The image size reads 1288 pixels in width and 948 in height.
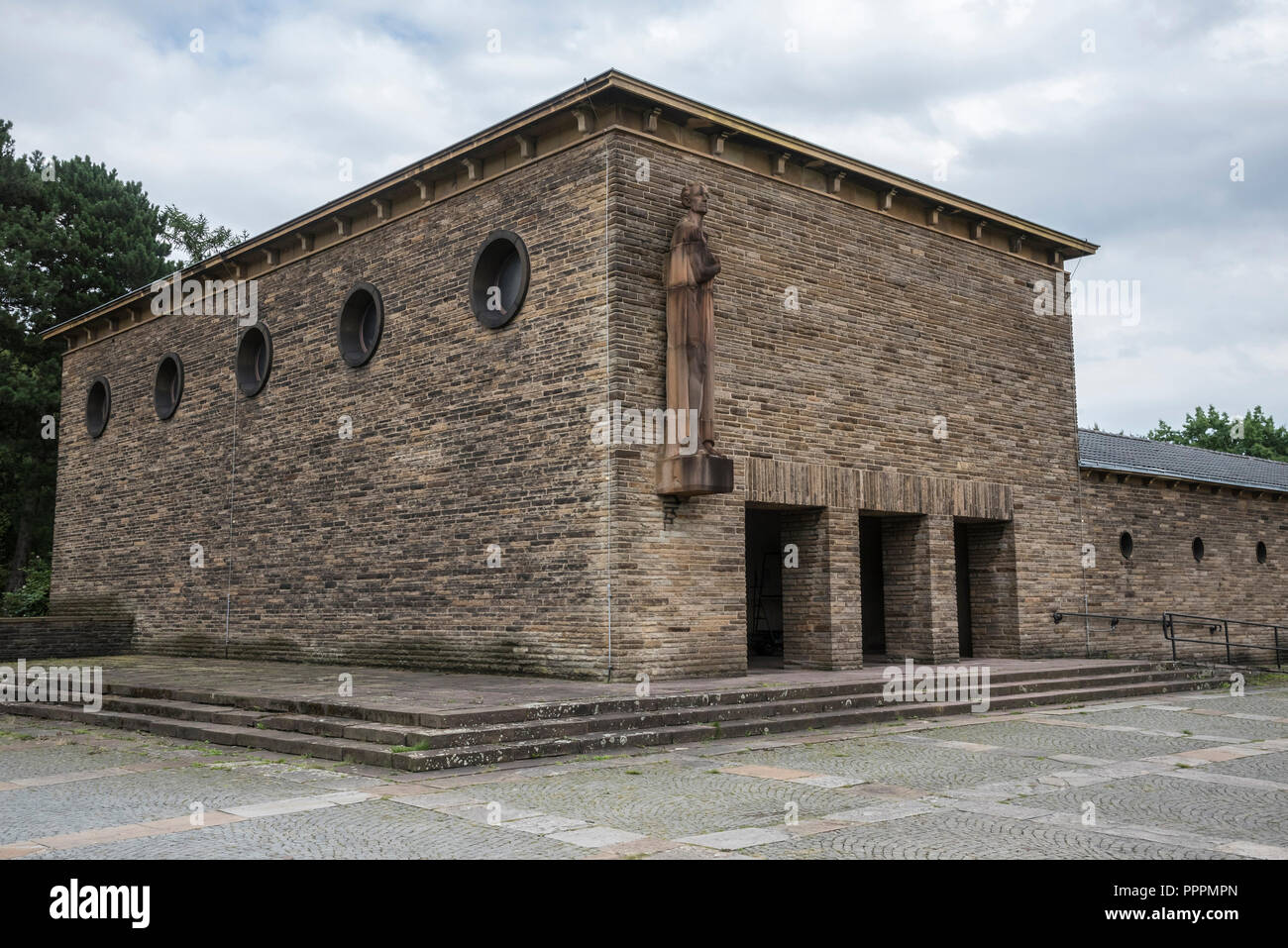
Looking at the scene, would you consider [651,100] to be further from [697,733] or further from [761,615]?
[761,615]

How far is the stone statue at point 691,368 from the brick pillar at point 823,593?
7.53ft

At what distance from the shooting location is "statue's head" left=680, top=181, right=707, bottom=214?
12242 mm

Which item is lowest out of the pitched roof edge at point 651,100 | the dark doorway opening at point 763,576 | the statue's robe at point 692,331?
the dark doorway opening at point 763,576

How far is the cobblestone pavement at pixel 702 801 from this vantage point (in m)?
5.31

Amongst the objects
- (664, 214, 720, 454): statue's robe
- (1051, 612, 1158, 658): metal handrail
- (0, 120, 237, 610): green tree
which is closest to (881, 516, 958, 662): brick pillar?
(1051, 612, 1158, 658): metal handrail

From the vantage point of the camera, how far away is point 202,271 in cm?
1927

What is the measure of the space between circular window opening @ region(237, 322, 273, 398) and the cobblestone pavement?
8.71m

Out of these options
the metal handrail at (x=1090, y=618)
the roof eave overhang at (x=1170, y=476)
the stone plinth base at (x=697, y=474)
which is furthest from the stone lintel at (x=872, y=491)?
the roof eave overhang at (x=1170, y=476)

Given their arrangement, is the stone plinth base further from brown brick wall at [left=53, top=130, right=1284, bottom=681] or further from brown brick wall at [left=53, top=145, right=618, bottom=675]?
brown brick wall at [left=53, top=145, right=618, bottom=675]

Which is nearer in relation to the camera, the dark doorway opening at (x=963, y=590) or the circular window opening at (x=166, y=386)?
the dark doorway opening at (x=963, y=590)

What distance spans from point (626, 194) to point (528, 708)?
6196mm

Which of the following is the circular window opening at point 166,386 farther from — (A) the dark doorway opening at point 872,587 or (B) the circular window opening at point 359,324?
(A) the dark doorway opening at point 872,587
